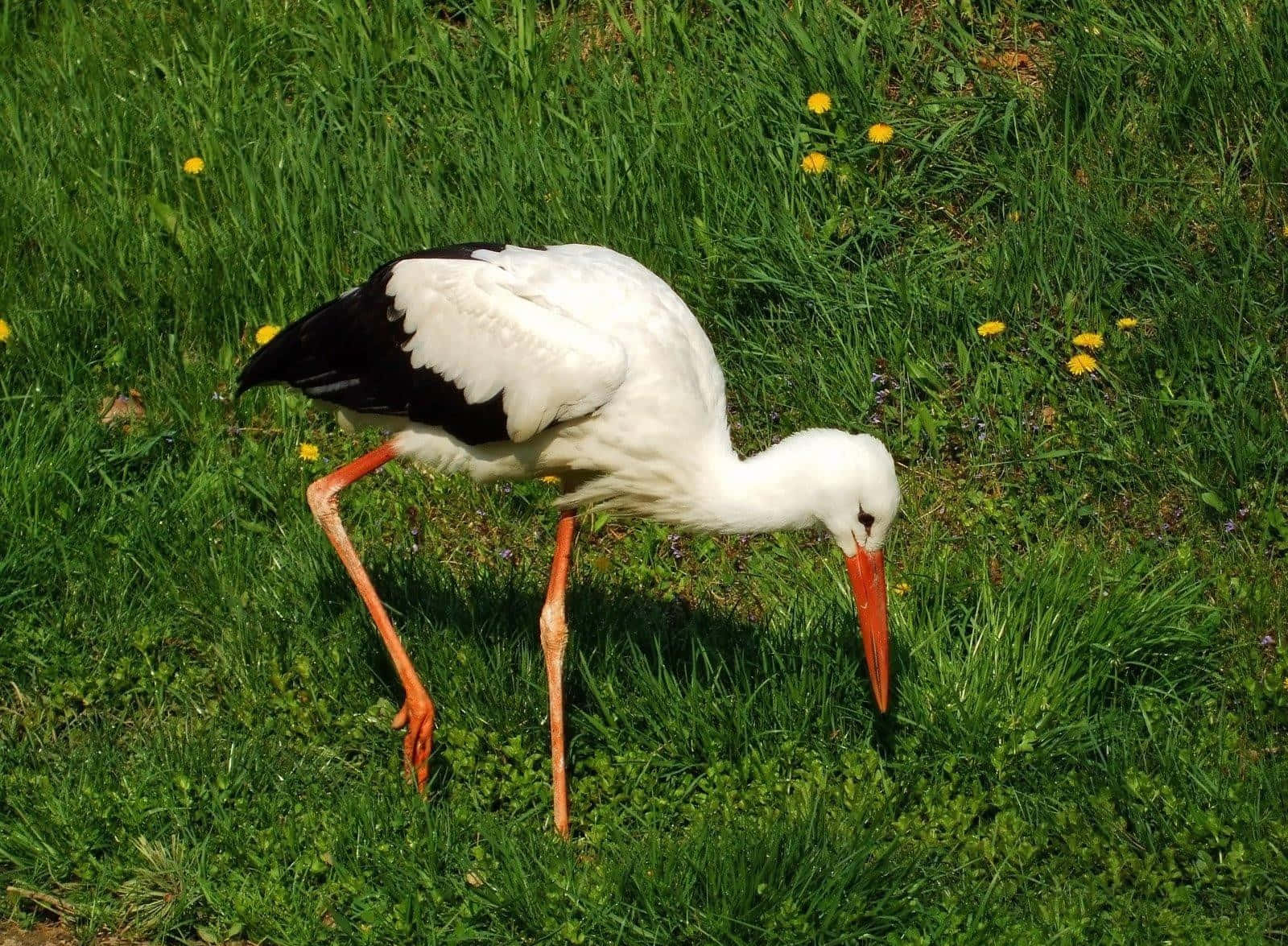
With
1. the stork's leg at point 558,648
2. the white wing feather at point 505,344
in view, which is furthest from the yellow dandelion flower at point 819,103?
the stork's leg at point 558,648

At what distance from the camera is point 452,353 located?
439 centimetres

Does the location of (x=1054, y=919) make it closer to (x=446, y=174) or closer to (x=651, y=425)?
(x=651, y=425)

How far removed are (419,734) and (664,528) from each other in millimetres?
1269

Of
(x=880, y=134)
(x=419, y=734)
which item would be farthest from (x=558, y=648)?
(x=880, y=134)

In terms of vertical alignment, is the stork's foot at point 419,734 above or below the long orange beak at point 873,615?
below

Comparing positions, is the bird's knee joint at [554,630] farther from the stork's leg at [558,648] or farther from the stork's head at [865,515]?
the stork's head at [865,515]

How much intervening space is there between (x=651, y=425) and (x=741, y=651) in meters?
0.69

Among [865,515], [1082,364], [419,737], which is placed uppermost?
[865,515]

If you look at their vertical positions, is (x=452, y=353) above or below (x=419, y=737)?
above

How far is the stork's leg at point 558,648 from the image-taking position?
412 cm

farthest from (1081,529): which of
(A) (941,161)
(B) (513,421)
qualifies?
(B) (513,421)

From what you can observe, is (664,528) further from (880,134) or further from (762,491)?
(880,134)

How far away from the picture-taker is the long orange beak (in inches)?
158

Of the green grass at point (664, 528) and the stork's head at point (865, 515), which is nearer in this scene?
the green grass at point (664, 528)
